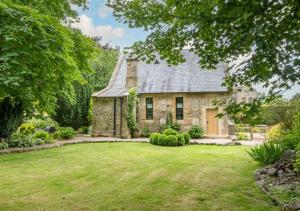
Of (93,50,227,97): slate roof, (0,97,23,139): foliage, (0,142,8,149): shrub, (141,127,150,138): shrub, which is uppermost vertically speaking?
(93,50,227,97): slate roof

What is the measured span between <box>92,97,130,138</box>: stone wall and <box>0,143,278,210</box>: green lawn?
10.5 meters

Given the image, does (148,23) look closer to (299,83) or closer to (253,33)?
(253,33)

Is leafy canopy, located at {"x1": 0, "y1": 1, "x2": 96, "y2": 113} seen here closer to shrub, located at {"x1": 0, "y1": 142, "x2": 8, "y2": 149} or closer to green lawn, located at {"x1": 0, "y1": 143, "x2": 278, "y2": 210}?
green lawn, located at {"x1": 0, "y1": 143, "x2": 278, "y2": 210}

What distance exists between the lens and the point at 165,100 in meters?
22.8

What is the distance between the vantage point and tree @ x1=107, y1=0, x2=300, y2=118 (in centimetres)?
407

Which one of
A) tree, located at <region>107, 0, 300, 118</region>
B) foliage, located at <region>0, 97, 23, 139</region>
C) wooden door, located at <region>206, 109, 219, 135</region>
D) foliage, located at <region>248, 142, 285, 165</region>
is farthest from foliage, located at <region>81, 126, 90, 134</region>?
tree, located at <region>107, 0, 300, 118</region>

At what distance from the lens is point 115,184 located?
23.6 ft

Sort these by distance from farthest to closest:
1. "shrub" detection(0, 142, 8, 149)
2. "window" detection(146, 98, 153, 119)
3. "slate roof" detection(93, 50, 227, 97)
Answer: "window" detection(146, 98, 153, 119) → "slate roof" detection(93, 50, 227, 97) → "shrub" detection(0, 142, 8, 149)

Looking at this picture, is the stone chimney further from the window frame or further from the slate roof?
the window frame

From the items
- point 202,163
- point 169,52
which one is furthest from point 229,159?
point 169,52

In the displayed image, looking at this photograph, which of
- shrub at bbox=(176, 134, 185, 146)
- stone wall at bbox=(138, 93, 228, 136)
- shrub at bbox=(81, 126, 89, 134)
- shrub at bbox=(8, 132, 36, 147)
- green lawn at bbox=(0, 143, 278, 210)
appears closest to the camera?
green lawn at bbox=(0, 143, 278, 210)

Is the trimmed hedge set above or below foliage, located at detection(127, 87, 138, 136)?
below

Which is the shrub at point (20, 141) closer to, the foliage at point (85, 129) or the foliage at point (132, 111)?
the foliage at point (132, 111)

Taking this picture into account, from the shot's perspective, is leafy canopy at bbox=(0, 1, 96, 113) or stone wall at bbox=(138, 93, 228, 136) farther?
stone wall at bbox=(138, 93, 228, 136)
